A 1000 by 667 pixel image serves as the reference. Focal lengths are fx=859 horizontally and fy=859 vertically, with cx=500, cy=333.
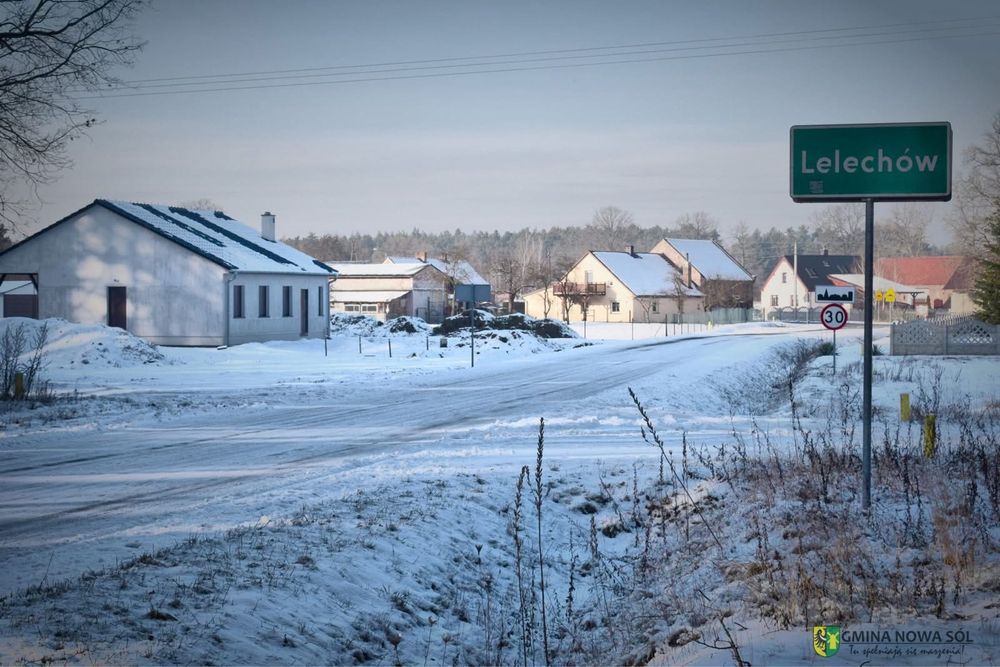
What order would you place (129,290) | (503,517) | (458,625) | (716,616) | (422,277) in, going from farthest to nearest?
(422,277) < (129,290) < (503,517) < (458,625) < (716,616)

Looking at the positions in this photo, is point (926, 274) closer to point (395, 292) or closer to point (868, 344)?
point (395, 292)

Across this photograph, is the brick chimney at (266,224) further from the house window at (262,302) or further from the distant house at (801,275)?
the distant house at (801,275)

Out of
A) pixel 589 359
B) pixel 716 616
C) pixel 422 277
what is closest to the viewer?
pixel 716 616

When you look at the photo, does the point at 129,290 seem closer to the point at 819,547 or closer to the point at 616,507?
the point at 616,507

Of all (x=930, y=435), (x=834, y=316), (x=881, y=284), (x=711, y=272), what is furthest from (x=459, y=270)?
(x=930, y=435)

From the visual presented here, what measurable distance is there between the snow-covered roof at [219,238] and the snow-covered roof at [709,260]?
196ft

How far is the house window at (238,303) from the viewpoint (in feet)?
128

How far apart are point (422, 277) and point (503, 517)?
71.8 metres

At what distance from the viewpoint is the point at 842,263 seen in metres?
109

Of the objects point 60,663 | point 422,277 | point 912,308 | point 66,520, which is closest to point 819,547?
point 60,663

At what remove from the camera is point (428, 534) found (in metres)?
8.81

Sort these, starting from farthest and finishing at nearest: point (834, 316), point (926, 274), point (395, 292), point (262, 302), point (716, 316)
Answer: point (926, 274), point (716, 316), point (395, 292), point (262, 302), point (834, 316)

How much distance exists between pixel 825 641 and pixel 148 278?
3856cm

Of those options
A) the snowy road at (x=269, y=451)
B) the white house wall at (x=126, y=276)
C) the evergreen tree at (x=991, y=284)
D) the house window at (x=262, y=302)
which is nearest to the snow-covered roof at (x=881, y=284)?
the evergreen tree at (x=991, y=284)
